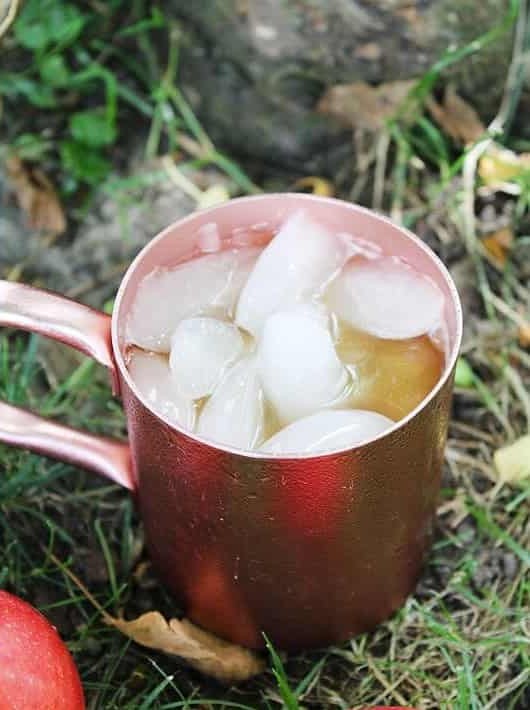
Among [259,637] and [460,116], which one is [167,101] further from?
[259,637]

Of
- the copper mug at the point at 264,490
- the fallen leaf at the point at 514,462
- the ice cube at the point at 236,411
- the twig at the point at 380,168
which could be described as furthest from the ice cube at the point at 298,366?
the twig at the point at 380,168

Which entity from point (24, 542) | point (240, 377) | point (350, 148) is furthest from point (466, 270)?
point (24, 542)

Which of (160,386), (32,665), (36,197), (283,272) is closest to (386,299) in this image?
(283,272)

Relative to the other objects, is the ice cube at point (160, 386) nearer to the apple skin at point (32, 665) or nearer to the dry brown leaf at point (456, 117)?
the apple skin at point (32, 665)

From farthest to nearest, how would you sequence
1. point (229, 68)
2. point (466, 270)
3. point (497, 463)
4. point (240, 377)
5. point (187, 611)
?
point (229, 68)
point (466, 270)
point (497, 463)
point (187, 611)
point (240, 377)

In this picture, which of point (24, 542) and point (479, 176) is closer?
point (24, 542)

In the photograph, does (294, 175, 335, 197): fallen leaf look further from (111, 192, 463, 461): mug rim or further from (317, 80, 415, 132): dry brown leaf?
(111, 192, 463, 461): mug rim

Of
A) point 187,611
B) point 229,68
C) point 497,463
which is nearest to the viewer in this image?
point 187,611
